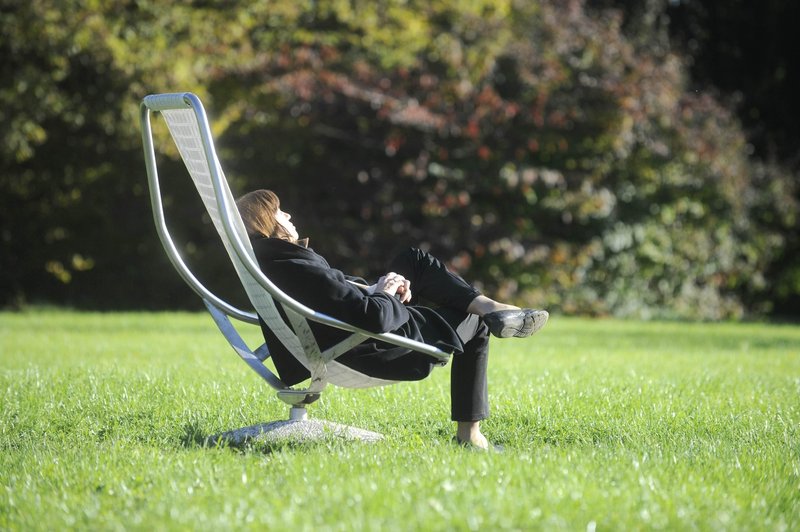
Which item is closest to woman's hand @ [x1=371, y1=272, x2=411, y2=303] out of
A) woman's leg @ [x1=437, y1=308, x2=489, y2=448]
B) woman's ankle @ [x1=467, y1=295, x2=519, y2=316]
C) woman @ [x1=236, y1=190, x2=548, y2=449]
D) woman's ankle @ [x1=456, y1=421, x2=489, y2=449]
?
woman @ [x1=236, y1=190, x2=548, y2=449]

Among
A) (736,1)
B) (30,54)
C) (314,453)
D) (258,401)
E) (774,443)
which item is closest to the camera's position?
(314,453)

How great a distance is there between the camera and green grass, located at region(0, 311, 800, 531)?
326 centimetres

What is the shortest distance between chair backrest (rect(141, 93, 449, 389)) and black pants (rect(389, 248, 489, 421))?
27 centimetres

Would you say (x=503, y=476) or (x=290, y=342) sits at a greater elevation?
(x=290, y=342)

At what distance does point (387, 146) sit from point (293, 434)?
10.2m

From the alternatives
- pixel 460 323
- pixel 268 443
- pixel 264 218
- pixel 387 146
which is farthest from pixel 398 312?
pixel 387 146

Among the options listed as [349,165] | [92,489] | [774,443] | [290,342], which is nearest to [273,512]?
[92,489]

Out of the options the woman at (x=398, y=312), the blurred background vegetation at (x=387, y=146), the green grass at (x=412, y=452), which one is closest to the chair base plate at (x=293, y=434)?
the green grass at (x=412, y=452)

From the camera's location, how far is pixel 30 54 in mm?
14320

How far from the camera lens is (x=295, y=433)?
15.2 ft

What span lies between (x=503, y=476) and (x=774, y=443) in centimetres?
176

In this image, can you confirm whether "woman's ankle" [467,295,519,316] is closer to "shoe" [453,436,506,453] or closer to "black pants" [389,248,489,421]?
"black pants" [389,248,489,421]

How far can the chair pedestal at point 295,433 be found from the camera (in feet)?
15.0

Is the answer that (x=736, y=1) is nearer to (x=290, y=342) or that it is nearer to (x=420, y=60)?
(x=420, y=60)
